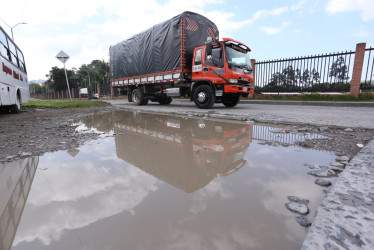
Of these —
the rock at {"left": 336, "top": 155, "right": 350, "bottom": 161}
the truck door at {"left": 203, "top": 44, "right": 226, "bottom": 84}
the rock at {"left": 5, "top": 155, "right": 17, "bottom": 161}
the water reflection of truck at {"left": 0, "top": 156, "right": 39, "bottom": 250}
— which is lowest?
the water reflection of truck at {"left": 0, "top": 156, "right": 39, "bottom": 250}

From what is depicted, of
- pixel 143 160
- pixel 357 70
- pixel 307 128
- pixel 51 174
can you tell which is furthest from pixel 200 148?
pixel 357 70

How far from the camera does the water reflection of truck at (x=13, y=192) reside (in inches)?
41.3

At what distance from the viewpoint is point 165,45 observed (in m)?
8.23

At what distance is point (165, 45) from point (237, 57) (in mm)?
3081

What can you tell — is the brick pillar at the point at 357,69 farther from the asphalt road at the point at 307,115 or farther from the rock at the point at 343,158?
the rock at the point at 343,158

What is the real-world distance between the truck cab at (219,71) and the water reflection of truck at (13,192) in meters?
5.73

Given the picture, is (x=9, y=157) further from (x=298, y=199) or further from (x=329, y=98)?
(x=329, y=98)

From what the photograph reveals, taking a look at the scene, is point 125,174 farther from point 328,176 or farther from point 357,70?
point 357,70

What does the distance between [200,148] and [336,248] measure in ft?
5.60

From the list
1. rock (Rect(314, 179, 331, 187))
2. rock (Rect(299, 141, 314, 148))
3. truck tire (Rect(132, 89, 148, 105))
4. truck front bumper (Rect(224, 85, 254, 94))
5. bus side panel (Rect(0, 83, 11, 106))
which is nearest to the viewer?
rock (Rect(314, 179, 331, 187))

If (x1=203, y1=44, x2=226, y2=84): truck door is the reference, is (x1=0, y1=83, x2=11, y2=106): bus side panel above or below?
below

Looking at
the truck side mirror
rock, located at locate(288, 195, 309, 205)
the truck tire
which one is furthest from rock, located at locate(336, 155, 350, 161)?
the truck tire

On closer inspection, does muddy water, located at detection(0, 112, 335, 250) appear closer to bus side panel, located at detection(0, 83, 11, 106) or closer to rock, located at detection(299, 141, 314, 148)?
rock, located at detection(299, 141, 314, 148)

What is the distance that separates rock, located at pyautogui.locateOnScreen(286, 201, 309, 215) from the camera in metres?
1.18
